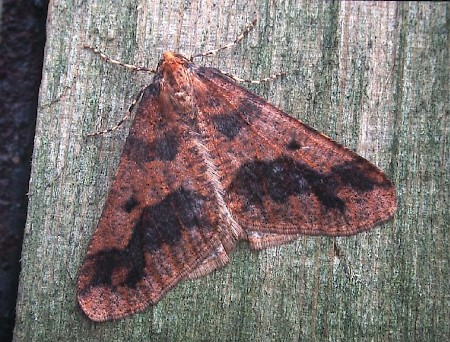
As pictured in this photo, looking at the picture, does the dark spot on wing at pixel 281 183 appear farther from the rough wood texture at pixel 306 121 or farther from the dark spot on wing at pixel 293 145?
the rough wood texture at pixel 306 121

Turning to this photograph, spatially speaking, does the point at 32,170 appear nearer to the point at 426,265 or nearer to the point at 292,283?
the point at 292,283

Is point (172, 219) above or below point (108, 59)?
below

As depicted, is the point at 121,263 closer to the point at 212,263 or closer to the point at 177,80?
the point at 212,263

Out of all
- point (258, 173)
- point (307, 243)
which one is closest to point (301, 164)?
point (258, 173)

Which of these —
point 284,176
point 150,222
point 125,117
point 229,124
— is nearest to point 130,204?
point 150,222

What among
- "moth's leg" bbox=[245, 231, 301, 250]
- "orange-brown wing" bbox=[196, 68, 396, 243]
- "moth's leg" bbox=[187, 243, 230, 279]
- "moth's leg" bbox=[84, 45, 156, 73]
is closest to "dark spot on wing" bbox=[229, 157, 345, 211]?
"orange-brown wing" bbox=[196, 68, 396, 243]

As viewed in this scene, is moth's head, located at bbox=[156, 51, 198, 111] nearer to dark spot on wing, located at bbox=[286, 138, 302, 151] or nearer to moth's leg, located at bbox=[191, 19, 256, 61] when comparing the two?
moth's leg, located at bbox=[191, 19, 256, 61]

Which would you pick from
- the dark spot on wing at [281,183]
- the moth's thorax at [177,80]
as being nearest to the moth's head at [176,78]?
the moth's thorax at [177,80]
